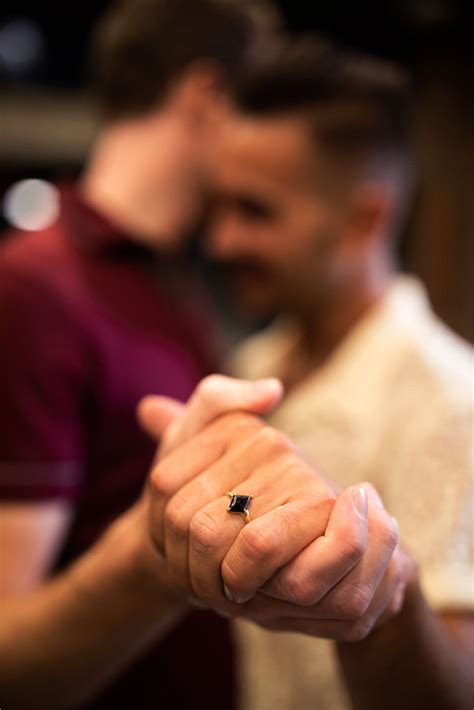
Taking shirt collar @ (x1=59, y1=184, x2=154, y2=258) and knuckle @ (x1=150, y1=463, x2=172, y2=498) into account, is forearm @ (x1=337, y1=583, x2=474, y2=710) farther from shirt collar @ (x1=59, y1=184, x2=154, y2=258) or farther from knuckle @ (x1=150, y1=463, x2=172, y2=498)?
shirt collar @ (x1=59, y1=184, x2=154, y2=258)

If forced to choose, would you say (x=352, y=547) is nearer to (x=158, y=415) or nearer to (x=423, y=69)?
(x=158, y=415)

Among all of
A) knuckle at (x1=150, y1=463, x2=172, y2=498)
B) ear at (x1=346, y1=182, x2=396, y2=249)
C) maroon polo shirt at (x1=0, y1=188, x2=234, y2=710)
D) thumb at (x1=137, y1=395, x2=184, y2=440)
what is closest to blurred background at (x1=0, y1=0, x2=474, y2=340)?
ear at (x1=346, y1=182, x2=396, y2=249)

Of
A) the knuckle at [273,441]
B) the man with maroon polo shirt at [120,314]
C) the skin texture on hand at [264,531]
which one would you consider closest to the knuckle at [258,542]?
the skin texture on hand at [264,531]

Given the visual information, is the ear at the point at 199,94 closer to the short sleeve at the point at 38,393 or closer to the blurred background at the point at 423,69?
the blurred background at the point at 423,69

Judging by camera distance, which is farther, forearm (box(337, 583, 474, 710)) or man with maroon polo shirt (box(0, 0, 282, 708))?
man with maroon polo shirt (box(0, 0, 282, 708))

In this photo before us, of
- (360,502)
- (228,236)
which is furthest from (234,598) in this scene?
(228,236)

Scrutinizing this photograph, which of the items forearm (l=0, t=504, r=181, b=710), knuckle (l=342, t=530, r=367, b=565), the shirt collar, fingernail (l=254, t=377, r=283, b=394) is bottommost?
forearm (l=0, t=504, r=181, b=710)

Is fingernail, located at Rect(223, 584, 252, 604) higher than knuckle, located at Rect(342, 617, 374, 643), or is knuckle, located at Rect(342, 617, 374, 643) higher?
fingernail, located at Rect(223, 584, 252, 604)
